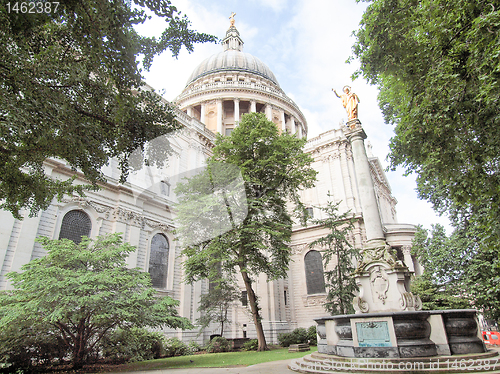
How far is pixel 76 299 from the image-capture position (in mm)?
10469

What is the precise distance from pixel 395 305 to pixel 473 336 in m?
2.94

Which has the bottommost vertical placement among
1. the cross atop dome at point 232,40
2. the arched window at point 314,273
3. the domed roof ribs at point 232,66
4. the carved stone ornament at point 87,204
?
the arched window at point 314,273

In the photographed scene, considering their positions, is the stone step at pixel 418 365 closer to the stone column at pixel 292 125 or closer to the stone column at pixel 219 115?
the stone column at pixel 219 115

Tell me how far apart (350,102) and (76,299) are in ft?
48.7

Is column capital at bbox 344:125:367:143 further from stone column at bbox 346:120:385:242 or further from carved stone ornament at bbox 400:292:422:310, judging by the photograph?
carved stone ornament at bbox 400:292:422:310

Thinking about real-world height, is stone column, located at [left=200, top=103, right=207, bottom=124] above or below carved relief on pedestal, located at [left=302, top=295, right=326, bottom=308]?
above

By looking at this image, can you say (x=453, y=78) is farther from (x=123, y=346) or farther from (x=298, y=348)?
(x=298, y=348)

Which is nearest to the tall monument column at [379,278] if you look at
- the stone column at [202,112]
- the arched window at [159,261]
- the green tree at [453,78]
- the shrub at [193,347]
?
the green tree at [453,78]

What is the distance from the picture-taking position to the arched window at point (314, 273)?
28.8m

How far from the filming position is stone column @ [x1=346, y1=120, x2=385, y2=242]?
13.0 meters

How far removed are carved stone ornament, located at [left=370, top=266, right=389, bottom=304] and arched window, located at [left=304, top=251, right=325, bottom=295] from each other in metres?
17.7

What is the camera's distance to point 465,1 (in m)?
6.34

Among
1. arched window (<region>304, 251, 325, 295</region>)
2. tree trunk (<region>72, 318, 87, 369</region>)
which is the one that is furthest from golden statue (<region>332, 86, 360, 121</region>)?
arched window (<region>304, 251, 325, 295</region>)

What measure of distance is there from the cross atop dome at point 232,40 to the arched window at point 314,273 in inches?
1868
